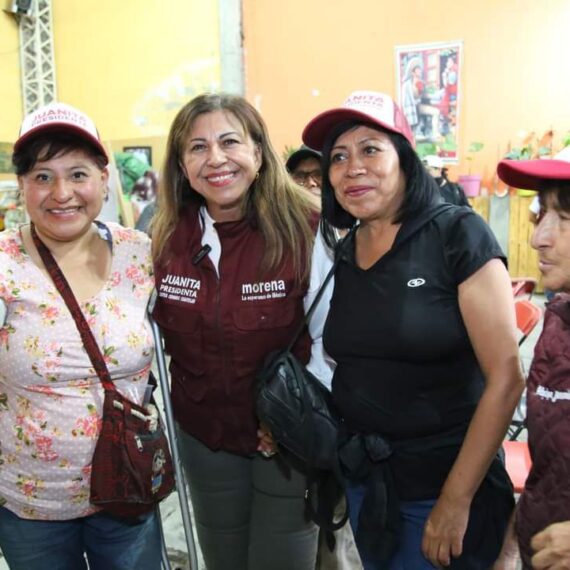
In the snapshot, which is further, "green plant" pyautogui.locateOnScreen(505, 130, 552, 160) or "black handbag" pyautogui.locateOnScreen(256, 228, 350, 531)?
"green plant" pyautogui.locateOnScreen(505, 130, 552, 160)

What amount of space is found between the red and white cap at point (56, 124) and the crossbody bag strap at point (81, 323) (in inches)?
12.6

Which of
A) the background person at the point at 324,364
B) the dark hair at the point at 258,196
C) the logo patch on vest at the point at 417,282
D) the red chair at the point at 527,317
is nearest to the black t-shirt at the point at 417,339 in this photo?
the logo patch on vest at the point at 417,282

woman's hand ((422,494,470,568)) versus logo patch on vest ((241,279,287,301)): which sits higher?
logo patch on vest ((241,279,287,301))

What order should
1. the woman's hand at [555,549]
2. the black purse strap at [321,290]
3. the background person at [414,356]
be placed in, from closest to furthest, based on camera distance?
the woman's hand at [555,549], the background person at [414,356], the black purse strap at [321,290]

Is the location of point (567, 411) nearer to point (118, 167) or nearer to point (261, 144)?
point (261, 144)

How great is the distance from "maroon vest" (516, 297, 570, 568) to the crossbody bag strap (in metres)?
1.01

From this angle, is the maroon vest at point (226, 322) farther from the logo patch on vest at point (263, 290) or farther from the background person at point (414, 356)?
the background person at point (414, 356)

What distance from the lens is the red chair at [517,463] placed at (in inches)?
75.9

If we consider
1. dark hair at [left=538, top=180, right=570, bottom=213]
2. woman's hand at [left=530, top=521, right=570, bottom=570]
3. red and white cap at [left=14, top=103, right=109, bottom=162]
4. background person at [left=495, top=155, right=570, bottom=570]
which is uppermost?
red and white cap at [left=14, top=103, right=109, bottom=162]

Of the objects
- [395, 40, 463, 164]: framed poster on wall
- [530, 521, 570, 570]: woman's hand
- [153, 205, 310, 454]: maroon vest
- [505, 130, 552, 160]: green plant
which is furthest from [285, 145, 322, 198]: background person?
[395, 40, 463, 164]: framed poster on wall

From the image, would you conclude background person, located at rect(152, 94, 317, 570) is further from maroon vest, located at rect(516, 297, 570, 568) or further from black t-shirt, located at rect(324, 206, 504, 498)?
maroon vest, located at rect(516, 297, 570, 568)

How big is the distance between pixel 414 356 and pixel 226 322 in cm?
58

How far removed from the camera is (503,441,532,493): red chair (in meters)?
1.93

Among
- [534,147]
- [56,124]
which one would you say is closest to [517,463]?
[56,124]
